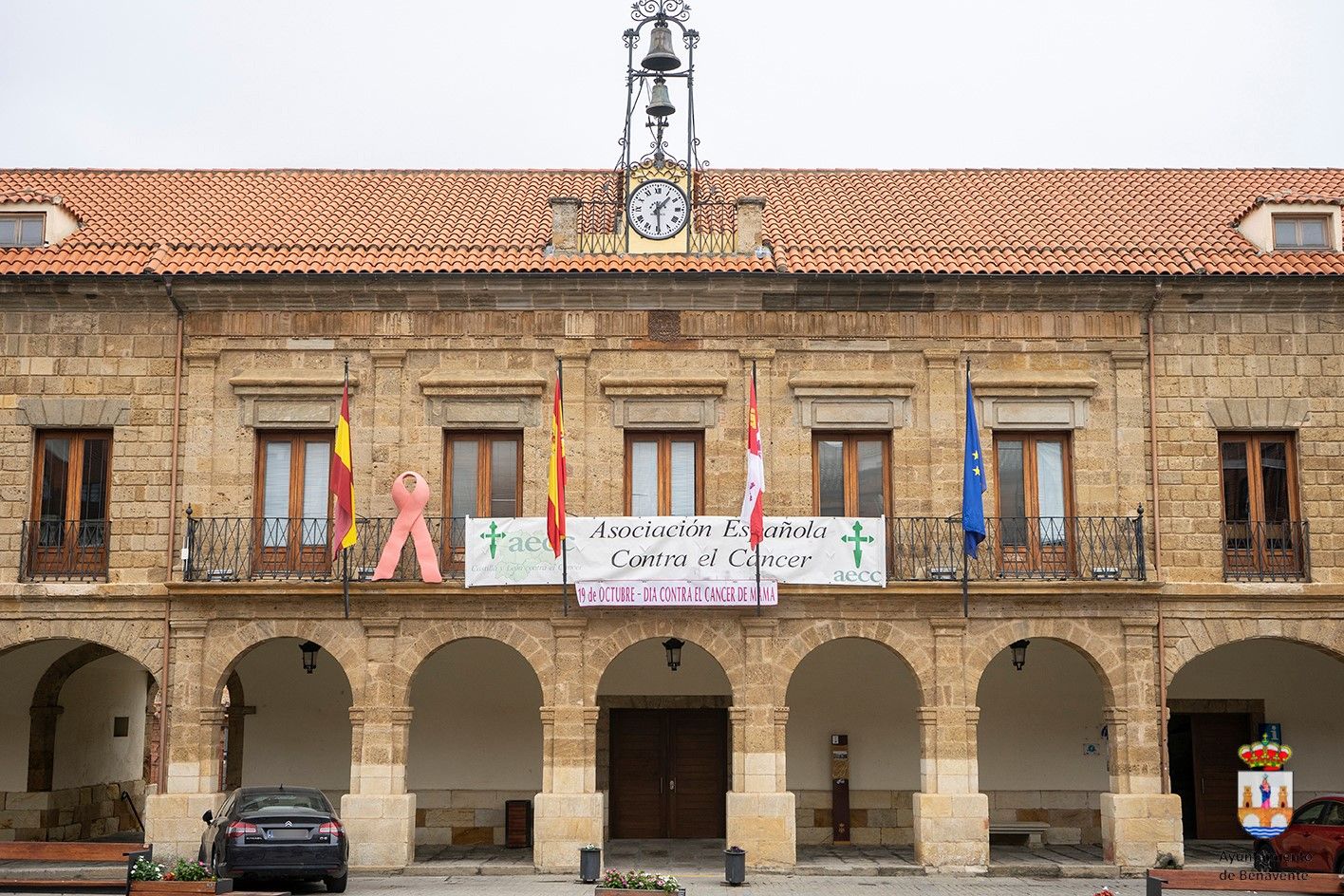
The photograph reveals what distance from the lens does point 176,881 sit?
48.2ft

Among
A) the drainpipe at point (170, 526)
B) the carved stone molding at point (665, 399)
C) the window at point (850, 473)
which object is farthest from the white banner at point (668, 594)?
the drainpipe at point (170, 526)

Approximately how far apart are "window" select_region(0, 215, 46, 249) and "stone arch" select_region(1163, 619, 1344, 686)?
1668 cm

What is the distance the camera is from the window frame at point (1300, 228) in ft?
67.3

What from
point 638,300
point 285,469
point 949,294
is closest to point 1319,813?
point 949,294

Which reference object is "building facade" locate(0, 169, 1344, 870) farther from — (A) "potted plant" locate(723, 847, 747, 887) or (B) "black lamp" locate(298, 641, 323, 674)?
(B) "black lamp" locate(298, 641, 323, 674)

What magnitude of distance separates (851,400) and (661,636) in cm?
411

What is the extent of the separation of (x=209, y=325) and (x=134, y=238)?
2.19 m

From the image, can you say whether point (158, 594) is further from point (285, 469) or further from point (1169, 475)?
point (1169, 475)

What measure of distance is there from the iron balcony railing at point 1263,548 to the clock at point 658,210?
28.1 ft

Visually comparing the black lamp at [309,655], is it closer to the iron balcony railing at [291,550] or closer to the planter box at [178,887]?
the iron balcony railing at [291,550]

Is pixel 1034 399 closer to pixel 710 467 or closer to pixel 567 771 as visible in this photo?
pixel 710 467

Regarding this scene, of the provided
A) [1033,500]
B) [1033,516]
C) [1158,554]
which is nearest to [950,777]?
A: [1033,516]

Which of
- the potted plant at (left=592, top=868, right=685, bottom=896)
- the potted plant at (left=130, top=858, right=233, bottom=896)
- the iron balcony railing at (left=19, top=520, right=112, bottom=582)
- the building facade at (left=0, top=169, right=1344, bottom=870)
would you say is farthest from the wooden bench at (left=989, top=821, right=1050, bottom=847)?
the iron balcony railing at (left=19, top=520, right=112, bottom=582)

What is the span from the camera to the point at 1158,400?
19.7 m
